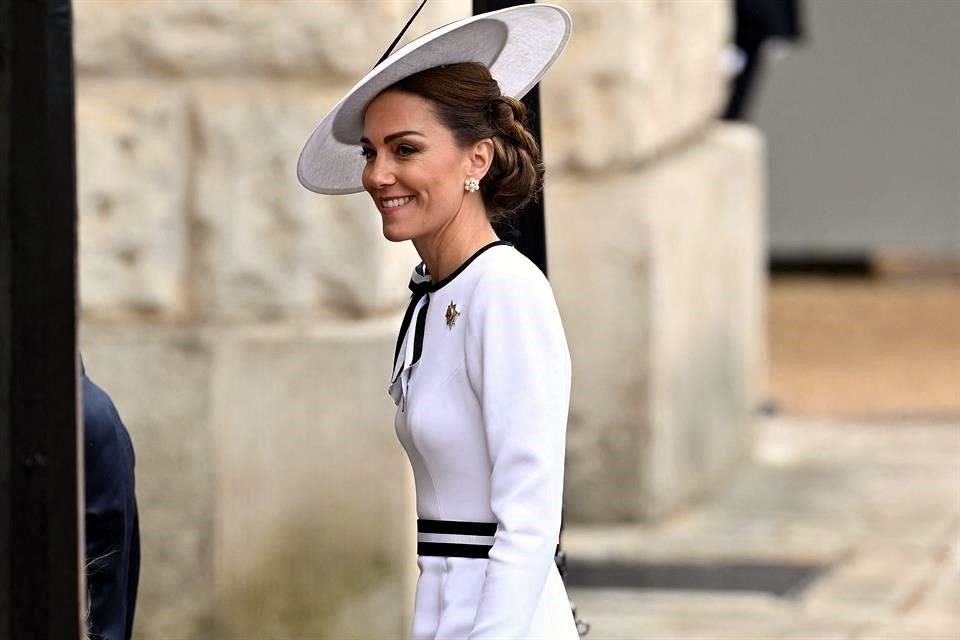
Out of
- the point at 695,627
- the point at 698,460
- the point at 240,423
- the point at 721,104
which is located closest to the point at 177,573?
the point at 240,423

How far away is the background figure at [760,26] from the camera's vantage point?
33.9 feet

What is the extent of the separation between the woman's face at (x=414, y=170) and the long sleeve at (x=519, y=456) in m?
0.16

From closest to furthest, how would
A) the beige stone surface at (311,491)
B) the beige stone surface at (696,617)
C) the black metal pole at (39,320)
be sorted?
the black metal pole at (39,320) < the beige stone surface at (311,491) < the beige stone surface at (696,617)

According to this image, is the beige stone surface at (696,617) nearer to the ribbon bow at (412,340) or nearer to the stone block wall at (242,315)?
the stone block wall at (242,315)

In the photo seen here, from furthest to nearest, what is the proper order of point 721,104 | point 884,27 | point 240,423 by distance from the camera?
point 884,27 → point 721,104 → point 240,423

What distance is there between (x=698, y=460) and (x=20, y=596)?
16.4ft

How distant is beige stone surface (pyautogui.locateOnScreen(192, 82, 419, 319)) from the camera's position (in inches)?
177

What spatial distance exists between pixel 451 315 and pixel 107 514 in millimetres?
679

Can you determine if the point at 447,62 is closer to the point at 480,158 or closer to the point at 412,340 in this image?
the point at 480,158

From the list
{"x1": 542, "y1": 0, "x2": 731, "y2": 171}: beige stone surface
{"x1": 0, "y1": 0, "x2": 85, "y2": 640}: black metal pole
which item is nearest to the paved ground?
{"x1": 542, "y1": 0, "x2": 731, "y2": 171}: beige stone surface

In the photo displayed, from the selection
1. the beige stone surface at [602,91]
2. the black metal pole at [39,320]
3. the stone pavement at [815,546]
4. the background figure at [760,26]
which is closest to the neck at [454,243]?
the black metal pole at [39,320]

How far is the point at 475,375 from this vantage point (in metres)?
2.18

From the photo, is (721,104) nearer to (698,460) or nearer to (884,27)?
(698,460)

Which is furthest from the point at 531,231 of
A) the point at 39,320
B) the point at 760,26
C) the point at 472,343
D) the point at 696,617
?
the point at 760,26
